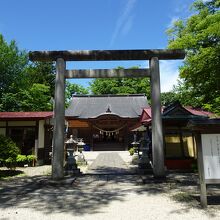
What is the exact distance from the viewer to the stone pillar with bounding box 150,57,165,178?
9.14 metres

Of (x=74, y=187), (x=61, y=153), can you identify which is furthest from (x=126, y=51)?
(x=74, y=187)

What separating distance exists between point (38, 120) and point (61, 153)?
7.76 meters

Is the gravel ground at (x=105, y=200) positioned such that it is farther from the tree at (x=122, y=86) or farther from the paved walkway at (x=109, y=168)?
the tree at (x=122, y=86)

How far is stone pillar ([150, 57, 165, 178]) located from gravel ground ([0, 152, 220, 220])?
20.0 inches

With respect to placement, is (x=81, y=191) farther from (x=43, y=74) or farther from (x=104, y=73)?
(x=43, y=74)

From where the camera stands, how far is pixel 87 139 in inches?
1198

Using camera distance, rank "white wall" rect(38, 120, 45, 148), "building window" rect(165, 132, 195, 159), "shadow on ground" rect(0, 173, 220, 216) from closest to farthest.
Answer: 1. "shadow on ground" rect(0, 173, 220, 216)
2. "building window" rect(165, 132, 195, 159)
3. "white wall" rect(38, 120, 45, 148)

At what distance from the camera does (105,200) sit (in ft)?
21.9

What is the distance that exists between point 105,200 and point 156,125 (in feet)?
12.3

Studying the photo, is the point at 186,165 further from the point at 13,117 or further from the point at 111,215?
the point at 13,117

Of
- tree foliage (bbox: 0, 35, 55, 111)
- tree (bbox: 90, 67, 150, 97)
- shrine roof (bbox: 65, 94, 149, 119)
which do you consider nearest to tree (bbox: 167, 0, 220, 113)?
shrine roof (bbox: 65, 94, 149, 119)

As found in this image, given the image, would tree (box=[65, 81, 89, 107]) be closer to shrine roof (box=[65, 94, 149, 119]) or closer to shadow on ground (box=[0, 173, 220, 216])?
shrine roof (box=[65, 94, 149, 119])

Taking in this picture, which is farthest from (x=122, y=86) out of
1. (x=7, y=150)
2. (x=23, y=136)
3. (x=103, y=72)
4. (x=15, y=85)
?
(x=103, y=72)

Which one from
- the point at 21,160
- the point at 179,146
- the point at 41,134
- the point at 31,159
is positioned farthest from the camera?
the point at 41,134
